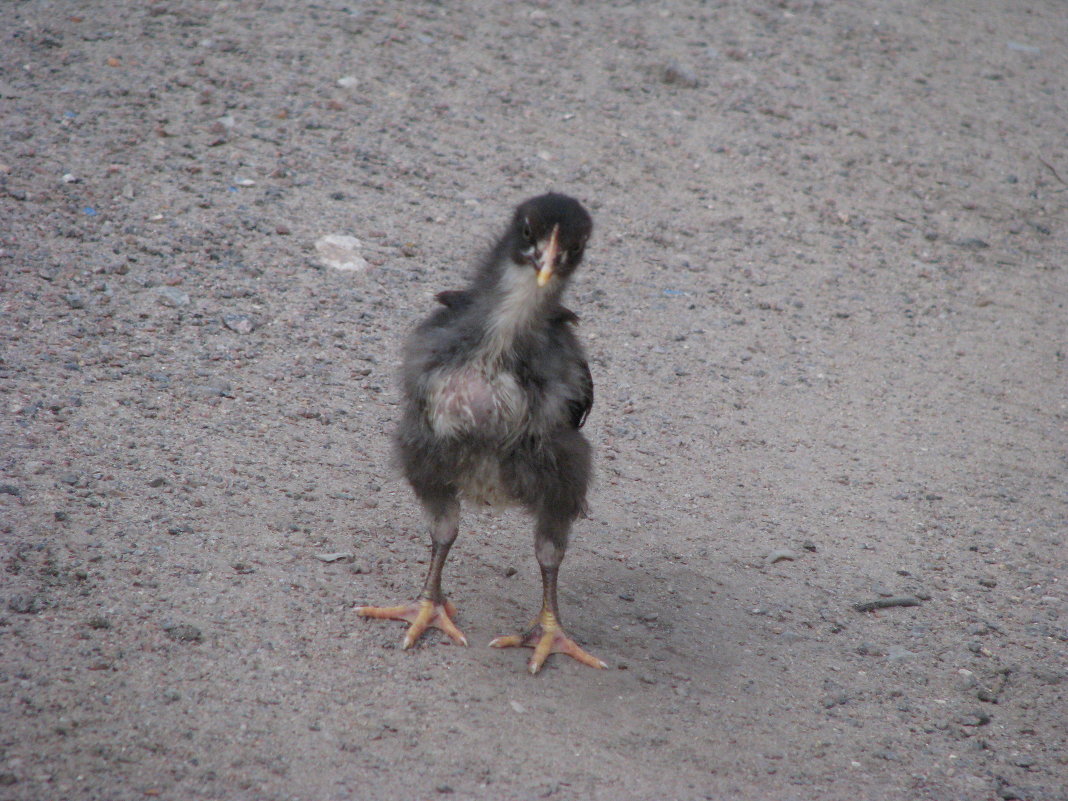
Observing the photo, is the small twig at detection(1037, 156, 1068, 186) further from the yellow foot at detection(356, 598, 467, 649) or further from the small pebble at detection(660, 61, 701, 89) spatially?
the yellow foot at detection(356, 598, 467, 649)

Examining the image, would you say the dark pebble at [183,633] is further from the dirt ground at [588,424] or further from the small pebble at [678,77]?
the small pebble at [678,77]

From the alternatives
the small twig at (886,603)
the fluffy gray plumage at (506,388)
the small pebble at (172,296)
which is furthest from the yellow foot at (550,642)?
the small pebble at (172,296)

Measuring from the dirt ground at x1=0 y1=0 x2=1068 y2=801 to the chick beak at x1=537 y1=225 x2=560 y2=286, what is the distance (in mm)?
1577

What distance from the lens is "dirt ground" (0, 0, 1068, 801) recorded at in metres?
3.82

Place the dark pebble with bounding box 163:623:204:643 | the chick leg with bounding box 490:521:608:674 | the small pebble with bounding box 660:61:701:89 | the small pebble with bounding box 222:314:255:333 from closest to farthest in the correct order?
the dark pebble with bounding box 163:623:204:643 < the chick leg with bounding box 490:521:608:674 < the small pebble with bounding box 222:314:255:333 < the small pebble with bounding box 660:61:701:89

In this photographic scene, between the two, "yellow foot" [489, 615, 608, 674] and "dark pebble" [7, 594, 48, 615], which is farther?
"yellow foot" [489, 615, 608, 674]

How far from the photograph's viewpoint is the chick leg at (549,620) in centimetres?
430

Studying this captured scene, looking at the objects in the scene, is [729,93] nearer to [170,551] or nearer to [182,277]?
[182,277]

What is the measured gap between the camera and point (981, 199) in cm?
857

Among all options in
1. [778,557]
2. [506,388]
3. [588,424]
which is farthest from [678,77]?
[506,388]

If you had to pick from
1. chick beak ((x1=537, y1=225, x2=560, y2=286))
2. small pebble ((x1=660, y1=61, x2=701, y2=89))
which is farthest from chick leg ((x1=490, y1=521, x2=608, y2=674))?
small pebble ((x1=660, y1=61, x2=701, y2=89))

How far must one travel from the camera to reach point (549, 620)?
436cm

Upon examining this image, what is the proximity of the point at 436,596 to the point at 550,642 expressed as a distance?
510 millimetres

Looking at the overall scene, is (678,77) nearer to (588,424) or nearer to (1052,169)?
(1052,169)
